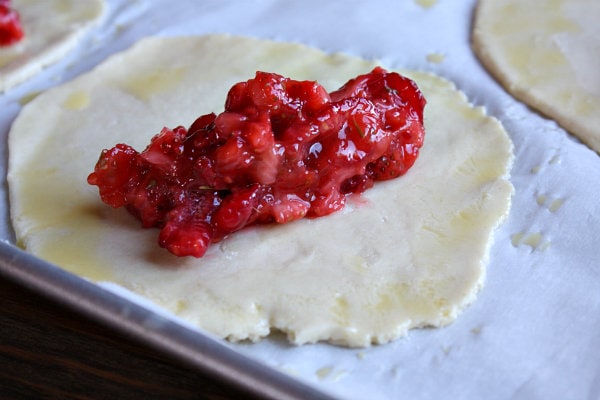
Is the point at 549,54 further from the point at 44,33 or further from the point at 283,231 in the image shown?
the point at 44,33

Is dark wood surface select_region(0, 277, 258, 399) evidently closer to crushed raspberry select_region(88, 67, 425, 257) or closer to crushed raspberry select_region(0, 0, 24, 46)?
crushed raspberry select_region(88, 67, 425, 257)

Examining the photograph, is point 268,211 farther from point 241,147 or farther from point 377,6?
point 377,6

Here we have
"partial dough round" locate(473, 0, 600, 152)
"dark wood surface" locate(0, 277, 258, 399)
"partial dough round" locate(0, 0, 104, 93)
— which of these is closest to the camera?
"dark wood surface" locate(0, 277, 258, 399)

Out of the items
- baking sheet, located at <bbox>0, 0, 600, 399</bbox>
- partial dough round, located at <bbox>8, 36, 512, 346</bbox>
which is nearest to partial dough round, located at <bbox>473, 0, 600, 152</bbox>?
baking sheet, located at <bbox>0, 0, 600, 399</bbox>

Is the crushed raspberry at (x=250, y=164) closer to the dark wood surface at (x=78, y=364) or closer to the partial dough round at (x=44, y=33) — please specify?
the dark wood surface at (x=78, y=364)

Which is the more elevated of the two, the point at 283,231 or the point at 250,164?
the point at 250,164

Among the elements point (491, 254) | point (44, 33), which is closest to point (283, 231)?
point (491, 254)

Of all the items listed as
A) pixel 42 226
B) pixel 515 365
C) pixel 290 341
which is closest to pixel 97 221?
pixel 42 226
